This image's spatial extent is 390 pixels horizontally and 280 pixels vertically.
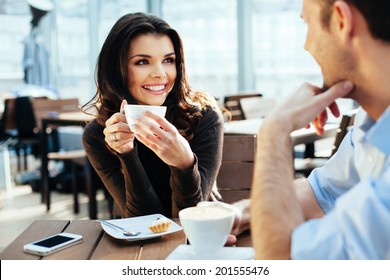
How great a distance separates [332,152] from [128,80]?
1.62m

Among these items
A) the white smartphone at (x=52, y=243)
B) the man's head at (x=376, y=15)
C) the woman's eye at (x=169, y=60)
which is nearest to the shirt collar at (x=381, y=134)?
the man's head at (x=376, y=15)

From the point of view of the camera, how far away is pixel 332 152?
2.97m

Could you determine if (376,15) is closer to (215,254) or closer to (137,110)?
(215,254)

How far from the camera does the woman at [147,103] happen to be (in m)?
1.54

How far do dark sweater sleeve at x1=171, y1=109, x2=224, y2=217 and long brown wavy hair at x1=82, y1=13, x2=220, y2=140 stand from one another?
0.04 metres

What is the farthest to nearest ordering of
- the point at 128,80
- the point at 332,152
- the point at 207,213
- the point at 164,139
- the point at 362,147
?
the point at 332,152, the point at 128,80, the point at 164,139, the point at 362,147, the point at 207,213

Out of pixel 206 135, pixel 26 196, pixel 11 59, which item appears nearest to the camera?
pixel 206 135

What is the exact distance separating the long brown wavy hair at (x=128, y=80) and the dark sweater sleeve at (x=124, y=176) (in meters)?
0.07

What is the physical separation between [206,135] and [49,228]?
60cm

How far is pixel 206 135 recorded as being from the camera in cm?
166

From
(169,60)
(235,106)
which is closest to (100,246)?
(169,60)

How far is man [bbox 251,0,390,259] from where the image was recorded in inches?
28.5
